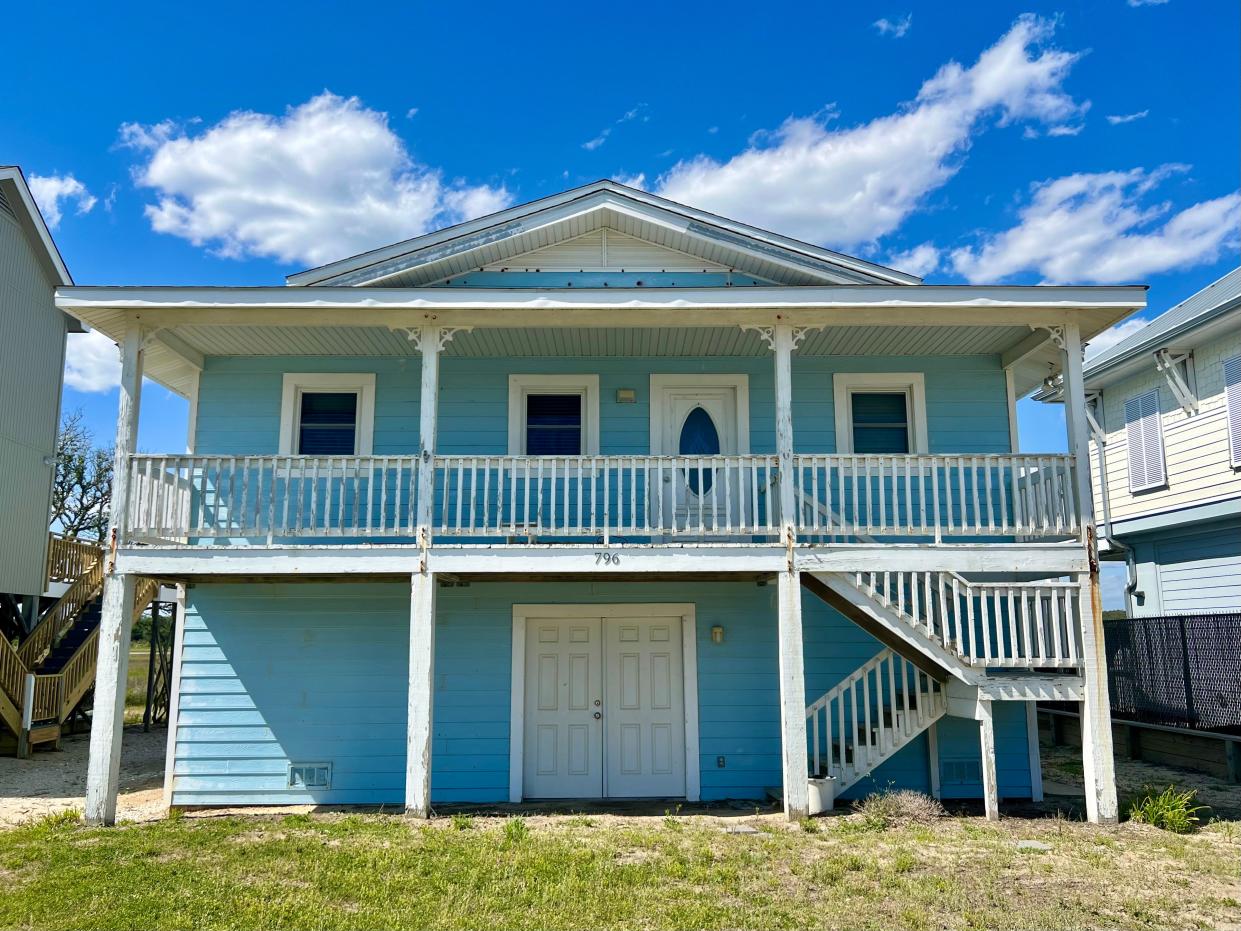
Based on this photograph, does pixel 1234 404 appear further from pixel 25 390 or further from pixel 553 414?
pixel 25 390

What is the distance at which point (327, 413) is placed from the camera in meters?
12.0

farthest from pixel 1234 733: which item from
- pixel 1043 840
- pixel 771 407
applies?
pixel 771 407

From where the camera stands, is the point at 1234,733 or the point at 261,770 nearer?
the point at 261,770

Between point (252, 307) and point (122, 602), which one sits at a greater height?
point (252, 307)

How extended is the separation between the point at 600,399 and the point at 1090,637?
236 inches

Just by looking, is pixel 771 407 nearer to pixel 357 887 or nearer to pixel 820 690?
pixel 820 690

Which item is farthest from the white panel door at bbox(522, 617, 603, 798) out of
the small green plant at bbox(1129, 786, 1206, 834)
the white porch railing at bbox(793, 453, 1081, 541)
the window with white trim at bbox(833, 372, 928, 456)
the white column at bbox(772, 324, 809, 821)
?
the small green plant at bbox(1129, 786, 1206, 834)

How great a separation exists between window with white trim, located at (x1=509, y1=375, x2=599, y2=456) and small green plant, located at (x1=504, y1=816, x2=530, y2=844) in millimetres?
4464

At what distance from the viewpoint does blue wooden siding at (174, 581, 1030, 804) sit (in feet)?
36.2

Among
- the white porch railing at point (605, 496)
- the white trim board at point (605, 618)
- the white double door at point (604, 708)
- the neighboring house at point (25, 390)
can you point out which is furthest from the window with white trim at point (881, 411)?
the neighboring house at point (25, 390)

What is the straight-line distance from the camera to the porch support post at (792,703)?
9.34m

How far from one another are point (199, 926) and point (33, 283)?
644 inches

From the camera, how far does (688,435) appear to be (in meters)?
11.9

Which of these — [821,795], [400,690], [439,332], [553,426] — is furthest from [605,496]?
[821,795]
